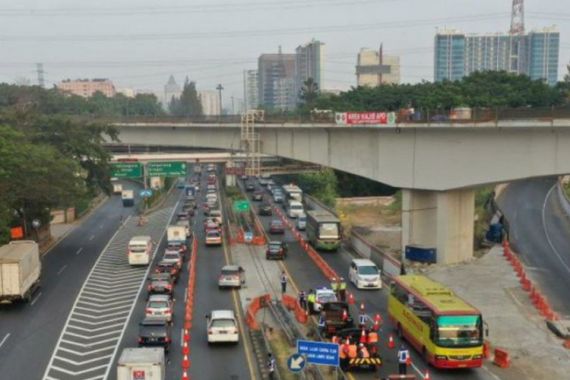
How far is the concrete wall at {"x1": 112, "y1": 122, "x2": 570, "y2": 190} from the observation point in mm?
39875

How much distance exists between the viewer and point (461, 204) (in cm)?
4669

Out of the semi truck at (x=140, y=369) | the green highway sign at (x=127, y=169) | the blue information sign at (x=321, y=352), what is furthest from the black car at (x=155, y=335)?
the green highway sign at (x=127, y=169)

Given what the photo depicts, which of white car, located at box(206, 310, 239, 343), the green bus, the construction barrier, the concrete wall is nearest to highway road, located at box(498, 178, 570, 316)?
the concrete wall

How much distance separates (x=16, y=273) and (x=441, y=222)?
25642 millimetres

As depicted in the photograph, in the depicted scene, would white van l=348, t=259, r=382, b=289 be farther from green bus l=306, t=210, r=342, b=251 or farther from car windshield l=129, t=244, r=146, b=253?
car windshield l=129, t=244, r=146, b=253

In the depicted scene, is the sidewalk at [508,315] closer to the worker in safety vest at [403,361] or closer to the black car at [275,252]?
the worker in safety vest at [403,361]

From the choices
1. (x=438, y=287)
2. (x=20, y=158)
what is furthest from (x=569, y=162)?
(x=20, y=158)

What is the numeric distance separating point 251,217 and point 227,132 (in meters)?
13.5

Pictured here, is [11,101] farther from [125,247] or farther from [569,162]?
[569,162]

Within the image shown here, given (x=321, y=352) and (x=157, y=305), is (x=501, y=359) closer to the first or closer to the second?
(x=321, y=352)

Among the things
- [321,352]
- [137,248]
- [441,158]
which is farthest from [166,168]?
[321,352]

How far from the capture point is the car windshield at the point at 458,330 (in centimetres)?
2695

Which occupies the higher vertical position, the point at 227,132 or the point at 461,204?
the point at 227,132

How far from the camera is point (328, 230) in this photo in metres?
57.6
